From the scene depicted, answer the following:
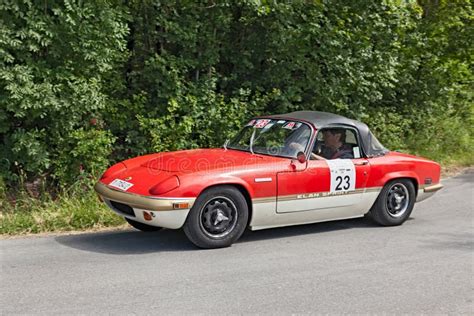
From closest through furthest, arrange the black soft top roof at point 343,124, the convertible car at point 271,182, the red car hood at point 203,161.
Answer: the convertible car at point 271,182 → the red car hood at point 203,161 → the black soft top roof at point 343,124

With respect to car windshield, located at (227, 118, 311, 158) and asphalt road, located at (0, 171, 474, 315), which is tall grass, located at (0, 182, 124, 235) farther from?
car windshield, located at (227, 118, 311, 158)

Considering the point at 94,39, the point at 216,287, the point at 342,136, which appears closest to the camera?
the point at 216,287

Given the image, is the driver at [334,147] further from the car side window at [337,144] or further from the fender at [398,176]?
the fender at [398,176]

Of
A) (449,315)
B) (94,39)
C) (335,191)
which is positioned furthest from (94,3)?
(449,315)

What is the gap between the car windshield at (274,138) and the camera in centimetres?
769

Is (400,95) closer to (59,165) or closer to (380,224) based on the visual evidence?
(380,224)

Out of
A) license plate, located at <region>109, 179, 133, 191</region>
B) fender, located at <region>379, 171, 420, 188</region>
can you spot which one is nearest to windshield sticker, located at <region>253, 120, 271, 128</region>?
fender, located at <region>379, 171, 420, 188</region>

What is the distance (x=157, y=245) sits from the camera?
7004 mm

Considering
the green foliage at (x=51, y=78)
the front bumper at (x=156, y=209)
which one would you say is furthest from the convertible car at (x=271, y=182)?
the green foliage at (x=51, y=78)

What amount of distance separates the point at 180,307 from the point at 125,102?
6.26 metres

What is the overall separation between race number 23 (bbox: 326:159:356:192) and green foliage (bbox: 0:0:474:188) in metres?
3.69

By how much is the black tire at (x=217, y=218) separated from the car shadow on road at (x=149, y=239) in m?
0.23

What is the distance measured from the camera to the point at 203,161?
23.8 feet

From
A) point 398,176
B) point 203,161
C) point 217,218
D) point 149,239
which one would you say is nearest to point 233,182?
point 217,218
